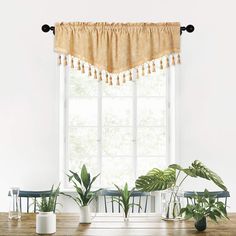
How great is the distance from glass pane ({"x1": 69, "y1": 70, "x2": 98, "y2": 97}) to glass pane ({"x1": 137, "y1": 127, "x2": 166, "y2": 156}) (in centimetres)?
66

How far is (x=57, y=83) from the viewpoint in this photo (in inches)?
162

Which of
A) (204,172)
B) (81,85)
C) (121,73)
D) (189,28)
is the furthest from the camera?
(81,85)

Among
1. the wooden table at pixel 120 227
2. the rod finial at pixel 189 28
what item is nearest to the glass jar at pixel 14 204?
the wooden table at pixel 120 227

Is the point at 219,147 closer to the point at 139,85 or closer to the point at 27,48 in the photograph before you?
the point at 139,85

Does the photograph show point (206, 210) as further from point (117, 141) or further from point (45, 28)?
point (45, 28)

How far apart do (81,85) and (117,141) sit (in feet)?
2.31

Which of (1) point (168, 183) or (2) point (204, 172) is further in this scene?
(1) point (168, 183)

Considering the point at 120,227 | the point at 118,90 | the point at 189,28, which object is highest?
the point at 189,28

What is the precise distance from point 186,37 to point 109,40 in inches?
30.8

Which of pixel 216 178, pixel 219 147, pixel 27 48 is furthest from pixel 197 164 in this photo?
pixel 27 48

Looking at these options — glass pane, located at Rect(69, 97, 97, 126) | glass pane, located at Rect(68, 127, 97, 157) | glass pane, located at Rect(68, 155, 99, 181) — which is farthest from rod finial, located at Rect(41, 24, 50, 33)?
glass pane, located at Rect(68, 155, 99, 181)

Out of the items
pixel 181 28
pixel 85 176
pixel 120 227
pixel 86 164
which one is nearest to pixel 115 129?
pixel 86 164

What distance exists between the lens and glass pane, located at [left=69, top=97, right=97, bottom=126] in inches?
167

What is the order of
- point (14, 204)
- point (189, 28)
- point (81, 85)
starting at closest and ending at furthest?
point (14, 204) → point (189, 28) → point (81, 85)
